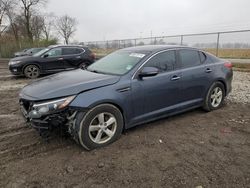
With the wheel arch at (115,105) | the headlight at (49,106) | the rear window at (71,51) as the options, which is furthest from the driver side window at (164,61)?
the rear window at (71,51)

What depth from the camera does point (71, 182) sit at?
2818 mm

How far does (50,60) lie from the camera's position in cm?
1098

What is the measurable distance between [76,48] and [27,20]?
2883cm

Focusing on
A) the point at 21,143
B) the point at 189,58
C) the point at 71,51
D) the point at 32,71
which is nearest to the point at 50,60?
the point at 32,71

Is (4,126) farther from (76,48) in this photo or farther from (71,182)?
(76,48)

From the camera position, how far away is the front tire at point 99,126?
11.0ft

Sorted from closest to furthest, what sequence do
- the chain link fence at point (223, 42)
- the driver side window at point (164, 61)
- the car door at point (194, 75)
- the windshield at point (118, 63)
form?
the windshield at point (118, 63) < the driver side window at point (164, 61) < the car door at point (194, 75) < the chain link fence at point (223, 42)

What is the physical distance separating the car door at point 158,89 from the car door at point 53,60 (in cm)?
786

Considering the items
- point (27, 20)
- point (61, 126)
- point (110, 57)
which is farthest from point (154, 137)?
point (27, 20)

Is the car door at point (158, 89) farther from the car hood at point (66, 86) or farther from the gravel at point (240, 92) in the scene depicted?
the gravel at point (240, 92)

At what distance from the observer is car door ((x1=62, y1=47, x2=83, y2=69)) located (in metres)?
11.4

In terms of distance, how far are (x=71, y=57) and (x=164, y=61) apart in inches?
311

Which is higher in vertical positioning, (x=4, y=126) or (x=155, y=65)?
(x=155, y=65)

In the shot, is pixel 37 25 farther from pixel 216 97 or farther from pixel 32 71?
pixel 216 97
